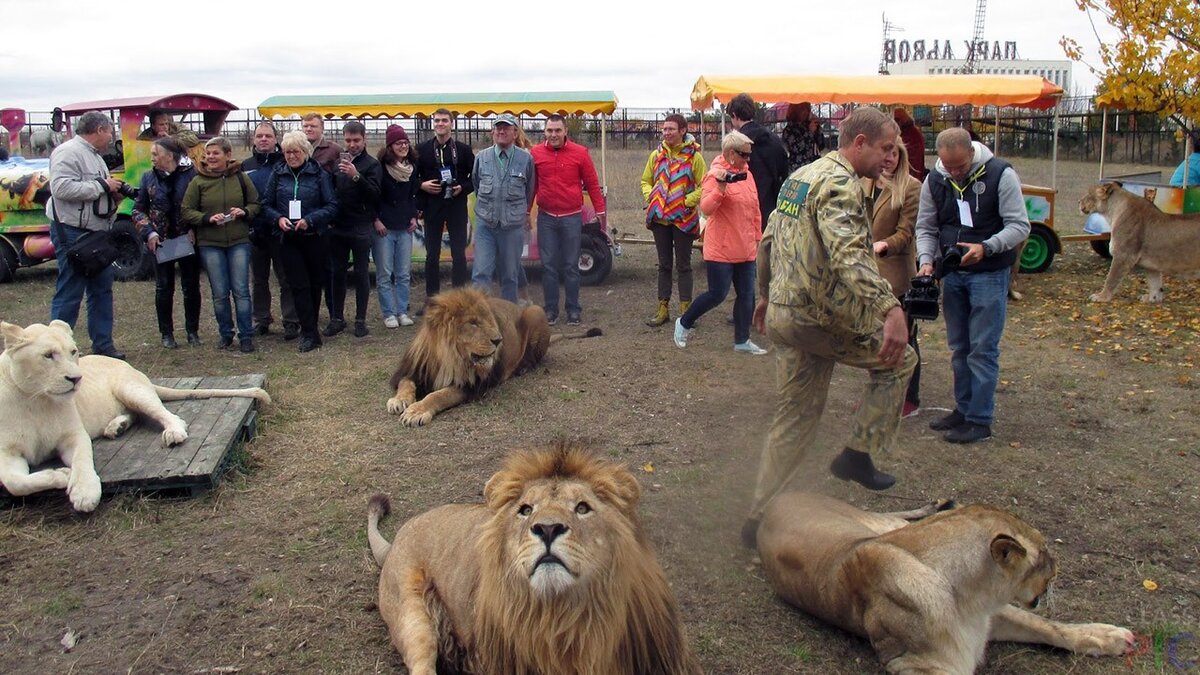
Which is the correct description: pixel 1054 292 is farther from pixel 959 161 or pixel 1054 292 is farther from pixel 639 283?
pixel 959 161

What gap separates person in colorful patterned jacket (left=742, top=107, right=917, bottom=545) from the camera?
4.06m

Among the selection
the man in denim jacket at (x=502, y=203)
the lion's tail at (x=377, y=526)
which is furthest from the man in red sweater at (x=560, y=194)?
the lion's tail at (x=377, y=526)

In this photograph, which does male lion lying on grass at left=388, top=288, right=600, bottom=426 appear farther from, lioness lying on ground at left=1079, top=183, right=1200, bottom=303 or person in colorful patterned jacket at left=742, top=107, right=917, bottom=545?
lioness lying on ground at left=1079, top=183, right=1200, bottom=303

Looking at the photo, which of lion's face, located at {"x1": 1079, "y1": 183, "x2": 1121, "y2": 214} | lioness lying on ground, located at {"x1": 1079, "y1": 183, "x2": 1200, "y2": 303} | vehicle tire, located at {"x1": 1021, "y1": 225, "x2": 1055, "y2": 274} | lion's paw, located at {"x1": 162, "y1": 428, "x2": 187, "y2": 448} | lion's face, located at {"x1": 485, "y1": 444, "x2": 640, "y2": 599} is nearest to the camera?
lion's face, located at {"x1": 485, "y1": 444, "x2": 640, "y2": 599}

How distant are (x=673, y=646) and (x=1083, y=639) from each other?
162cm

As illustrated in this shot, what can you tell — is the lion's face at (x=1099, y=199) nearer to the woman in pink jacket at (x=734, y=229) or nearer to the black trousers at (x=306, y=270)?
the woman in pink jacket at (x=734, y=229)

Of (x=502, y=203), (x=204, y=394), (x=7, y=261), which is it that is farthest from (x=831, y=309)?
(x=7, y=261)

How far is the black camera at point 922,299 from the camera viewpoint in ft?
17.8

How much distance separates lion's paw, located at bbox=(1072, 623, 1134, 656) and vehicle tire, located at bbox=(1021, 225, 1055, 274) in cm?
958

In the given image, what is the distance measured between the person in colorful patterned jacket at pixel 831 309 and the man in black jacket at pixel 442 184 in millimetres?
5645

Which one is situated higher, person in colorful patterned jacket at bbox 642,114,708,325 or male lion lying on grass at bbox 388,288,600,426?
person in colorful patterned jacket at bbox 642,114,708,325

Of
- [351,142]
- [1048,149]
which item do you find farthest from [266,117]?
[1048,149]

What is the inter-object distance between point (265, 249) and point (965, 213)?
6365 mm

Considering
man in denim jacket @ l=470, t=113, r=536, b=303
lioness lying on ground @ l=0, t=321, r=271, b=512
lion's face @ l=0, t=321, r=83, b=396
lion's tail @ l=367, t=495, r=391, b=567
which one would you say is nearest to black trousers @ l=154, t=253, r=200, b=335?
man in denim jacket @ l=470, t=113, r=536, b=303
